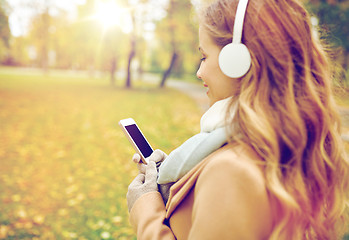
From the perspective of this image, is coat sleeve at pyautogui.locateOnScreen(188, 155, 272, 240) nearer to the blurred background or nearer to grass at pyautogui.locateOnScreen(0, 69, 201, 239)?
the blurred background

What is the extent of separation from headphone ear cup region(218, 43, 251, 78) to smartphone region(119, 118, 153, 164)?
2.47 feet

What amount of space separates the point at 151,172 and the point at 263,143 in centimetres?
67

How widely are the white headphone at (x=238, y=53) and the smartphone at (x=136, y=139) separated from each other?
77 cm

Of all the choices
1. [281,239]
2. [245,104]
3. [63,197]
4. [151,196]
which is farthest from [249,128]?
[63,197]

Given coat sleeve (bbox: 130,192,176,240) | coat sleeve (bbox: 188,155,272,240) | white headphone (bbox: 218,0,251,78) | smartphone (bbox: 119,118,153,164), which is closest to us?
coat sleeve (bbox: 188,155,272,240)

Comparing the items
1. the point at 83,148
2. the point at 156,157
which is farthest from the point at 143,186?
the point at 83,148

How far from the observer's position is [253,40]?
1051 millimetres

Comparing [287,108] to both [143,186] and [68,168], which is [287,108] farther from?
[68,168]

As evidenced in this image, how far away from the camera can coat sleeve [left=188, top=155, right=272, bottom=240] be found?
943 millimetres

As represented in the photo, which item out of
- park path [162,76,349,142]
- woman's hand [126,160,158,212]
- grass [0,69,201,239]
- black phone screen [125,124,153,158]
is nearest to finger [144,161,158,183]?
woman's hand [126,160,158,212]

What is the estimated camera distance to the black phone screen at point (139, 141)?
5.57ft

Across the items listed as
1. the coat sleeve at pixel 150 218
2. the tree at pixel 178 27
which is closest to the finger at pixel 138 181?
the coat sleeve at pixel 150 218

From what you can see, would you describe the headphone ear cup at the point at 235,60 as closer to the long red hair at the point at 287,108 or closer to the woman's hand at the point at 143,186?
the long red hair at the point at 287,108

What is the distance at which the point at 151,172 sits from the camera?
4.85 feet
